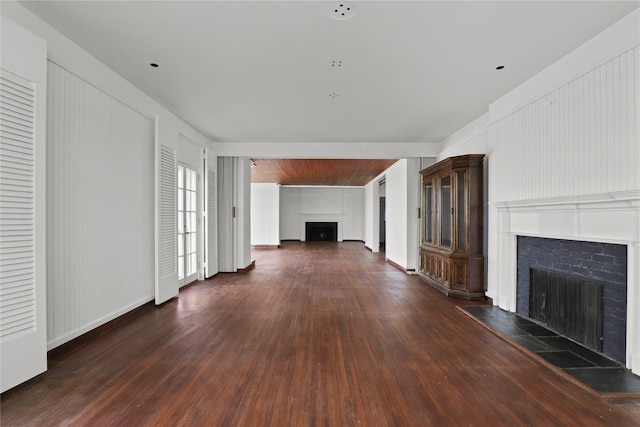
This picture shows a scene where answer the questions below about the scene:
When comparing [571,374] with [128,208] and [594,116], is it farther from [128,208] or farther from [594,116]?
[128,208]

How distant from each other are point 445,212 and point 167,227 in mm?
4639

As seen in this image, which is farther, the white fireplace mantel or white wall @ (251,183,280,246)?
white wall @ (251,183,280,246)

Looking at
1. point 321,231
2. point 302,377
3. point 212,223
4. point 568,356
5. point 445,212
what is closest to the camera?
point 302,377

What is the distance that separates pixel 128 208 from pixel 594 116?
17.0ft

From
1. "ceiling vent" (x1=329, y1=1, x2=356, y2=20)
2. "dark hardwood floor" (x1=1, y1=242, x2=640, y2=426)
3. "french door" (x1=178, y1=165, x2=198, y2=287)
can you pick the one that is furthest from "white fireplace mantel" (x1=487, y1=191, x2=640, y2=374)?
"french door" (x1=178, y1=165, x2=198, y2=287)

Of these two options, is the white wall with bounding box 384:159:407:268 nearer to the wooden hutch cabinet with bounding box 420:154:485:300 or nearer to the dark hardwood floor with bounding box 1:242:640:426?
the wooden hutch cabinet with bounding box 420:154:485:300

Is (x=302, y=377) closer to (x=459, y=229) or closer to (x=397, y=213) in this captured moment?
(x=459, y=229)

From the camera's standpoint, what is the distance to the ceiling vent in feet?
7.36

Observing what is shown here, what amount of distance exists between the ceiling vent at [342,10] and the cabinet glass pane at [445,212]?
3.53 metres

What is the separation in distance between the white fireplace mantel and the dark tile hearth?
0.17 meters

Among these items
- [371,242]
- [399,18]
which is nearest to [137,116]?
[399,18]

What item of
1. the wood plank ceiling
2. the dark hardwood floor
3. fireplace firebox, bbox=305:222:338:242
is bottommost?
the dark hardwood floor

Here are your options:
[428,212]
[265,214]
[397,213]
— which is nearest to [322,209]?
[265,214]

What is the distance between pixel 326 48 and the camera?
2.85 meters
